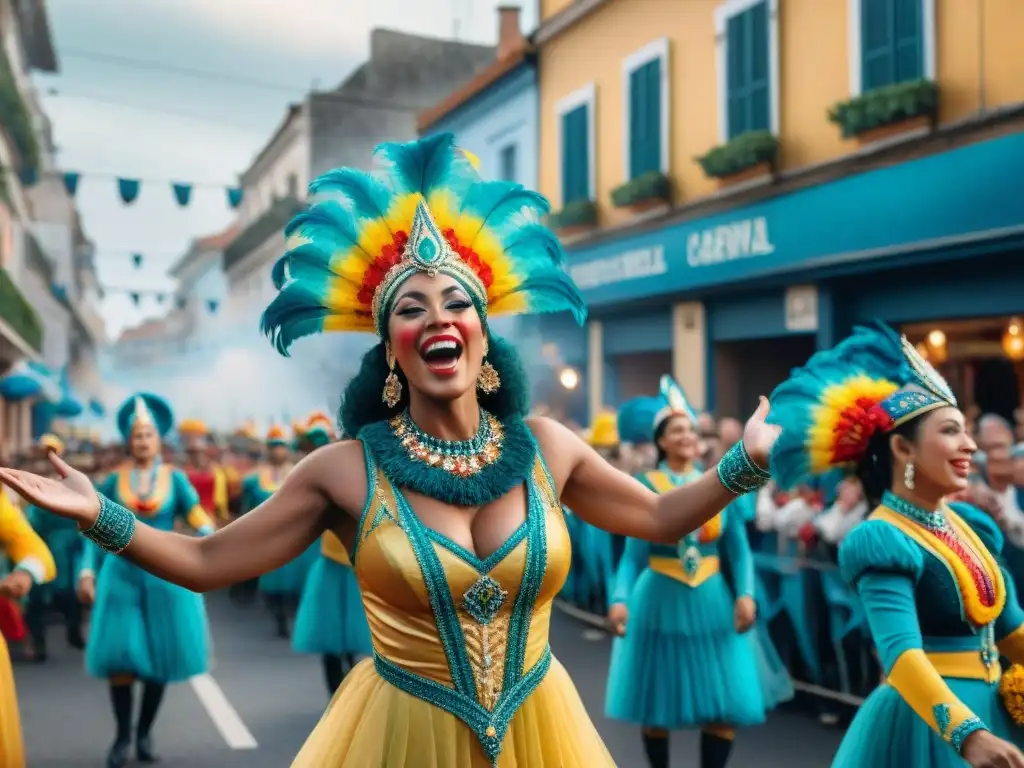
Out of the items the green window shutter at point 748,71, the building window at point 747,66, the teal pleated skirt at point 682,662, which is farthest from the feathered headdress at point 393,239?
the green window shutter at point 748,71

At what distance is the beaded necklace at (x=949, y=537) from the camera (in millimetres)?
3928

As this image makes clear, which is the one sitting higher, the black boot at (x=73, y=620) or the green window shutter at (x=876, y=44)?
the green window shutter at (x=876, y=44)

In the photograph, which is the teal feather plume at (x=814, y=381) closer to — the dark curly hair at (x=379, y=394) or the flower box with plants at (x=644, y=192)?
the dark curly hair at (x=379, y=394)

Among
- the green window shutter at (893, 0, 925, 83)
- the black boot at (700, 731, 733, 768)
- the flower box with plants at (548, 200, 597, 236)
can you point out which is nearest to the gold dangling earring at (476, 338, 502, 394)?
the black boot at (700, 731, 733, 768)

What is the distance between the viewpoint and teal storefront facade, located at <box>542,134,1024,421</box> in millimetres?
11398

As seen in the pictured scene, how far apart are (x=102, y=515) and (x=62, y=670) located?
27.3 feet

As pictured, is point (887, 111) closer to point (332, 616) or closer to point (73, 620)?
point (332, 616)

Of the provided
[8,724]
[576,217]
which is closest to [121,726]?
[8,724]

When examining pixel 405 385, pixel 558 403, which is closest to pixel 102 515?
pixel 405 385

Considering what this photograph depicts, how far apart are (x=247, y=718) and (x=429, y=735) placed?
5826mm

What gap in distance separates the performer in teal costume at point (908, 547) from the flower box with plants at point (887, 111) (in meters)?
8.33

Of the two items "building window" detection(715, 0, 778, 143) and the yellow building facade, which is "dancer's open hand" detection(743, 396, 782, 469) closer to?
the yellow building facade

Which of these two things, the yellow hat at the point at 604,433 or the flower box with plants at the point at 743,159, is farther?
the flower box with plants at the point at 743,159

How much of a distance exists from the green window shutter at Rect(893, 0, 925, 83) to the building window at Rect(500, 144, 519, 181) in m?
10.9
